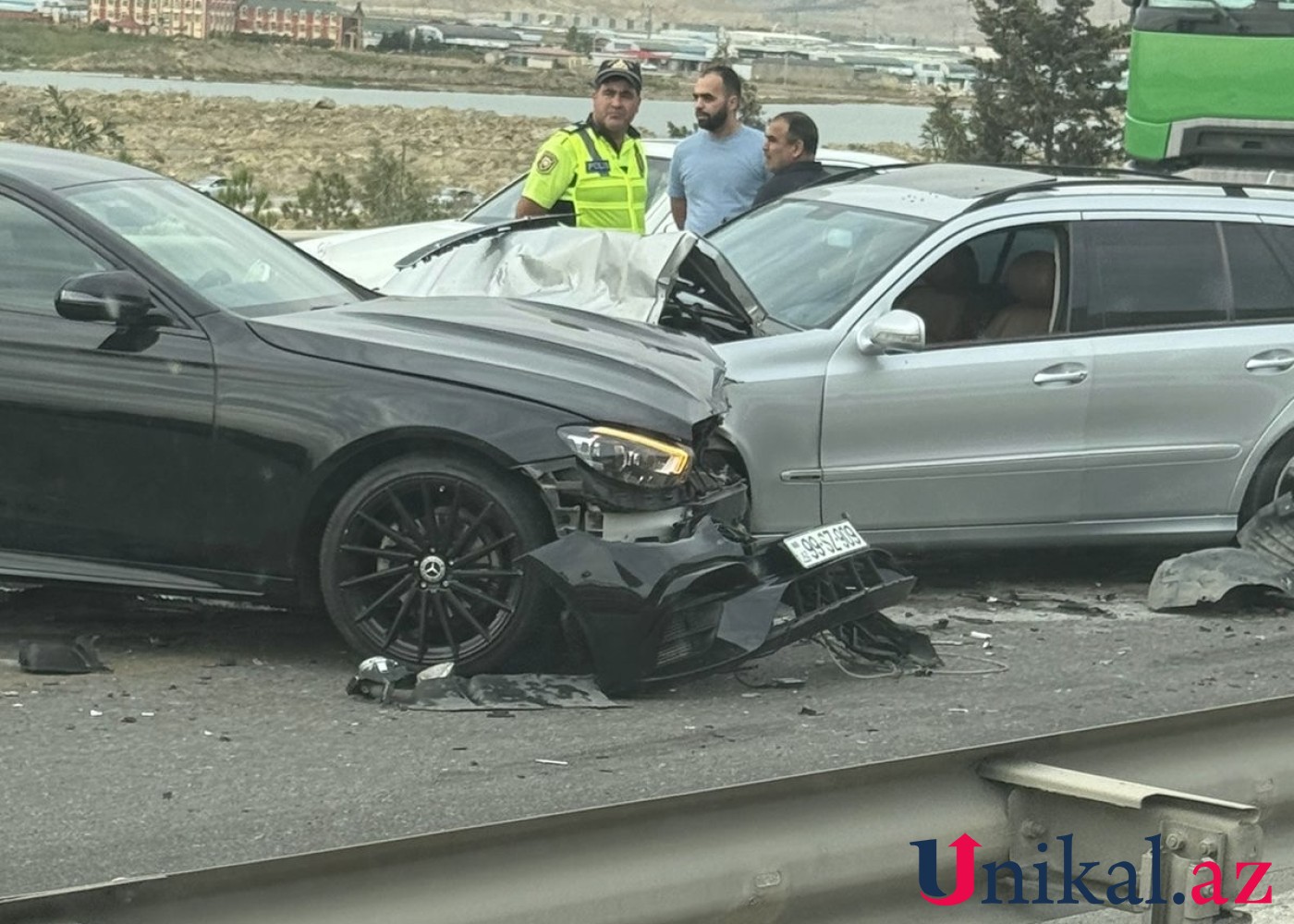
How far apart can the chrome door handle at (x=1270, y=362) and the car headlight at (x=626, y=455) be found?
3290 mm

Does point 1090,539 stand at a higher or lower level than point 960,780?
lower

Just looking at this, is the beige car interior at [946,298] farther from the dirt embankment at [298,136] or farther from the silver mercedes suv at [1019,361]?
the dirt embankment at [298,136]

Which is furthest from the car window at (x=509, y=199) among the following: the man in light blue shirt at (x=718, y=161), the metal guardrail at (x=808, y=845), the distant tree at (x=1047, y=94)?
the distant tree at (x=1047, y=94)

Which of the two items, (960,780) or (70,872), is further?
(70,872)

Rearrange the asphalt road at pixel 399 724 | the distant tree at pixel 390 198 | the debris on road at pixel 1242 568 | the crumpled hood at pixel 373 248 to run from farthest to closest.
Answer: the distant tree at pixel 390 198
the crumpled hood at pixel 373 248
the debris on road at pixel 1242 568
the asphalt road at pixel 399 724

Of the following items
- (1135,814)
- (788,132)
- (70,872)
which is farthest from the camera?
(788,132)

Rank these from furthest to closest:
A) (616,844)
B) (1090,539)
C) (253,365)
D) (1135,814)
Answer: (1090,539)
(253,365)
(1135,814)
(616,844)

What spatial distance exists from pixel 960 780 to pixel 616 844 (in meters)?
0.66

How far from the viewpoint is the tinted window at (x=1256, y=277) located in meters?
8.80

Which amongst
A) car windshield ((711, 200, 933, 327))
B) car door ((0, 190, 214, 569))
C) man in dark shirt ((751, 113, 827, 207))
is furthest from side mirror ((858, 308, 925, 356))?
man in dark shirt ((751, 113, 827, 207))

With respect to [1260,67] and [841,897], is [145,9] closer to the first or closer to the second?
[1260,67]

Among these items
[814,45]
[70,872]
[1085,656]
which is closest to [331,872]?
[70,872]

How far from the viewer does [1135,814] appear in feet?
10.9

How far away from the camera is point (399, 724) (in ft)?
19.7
